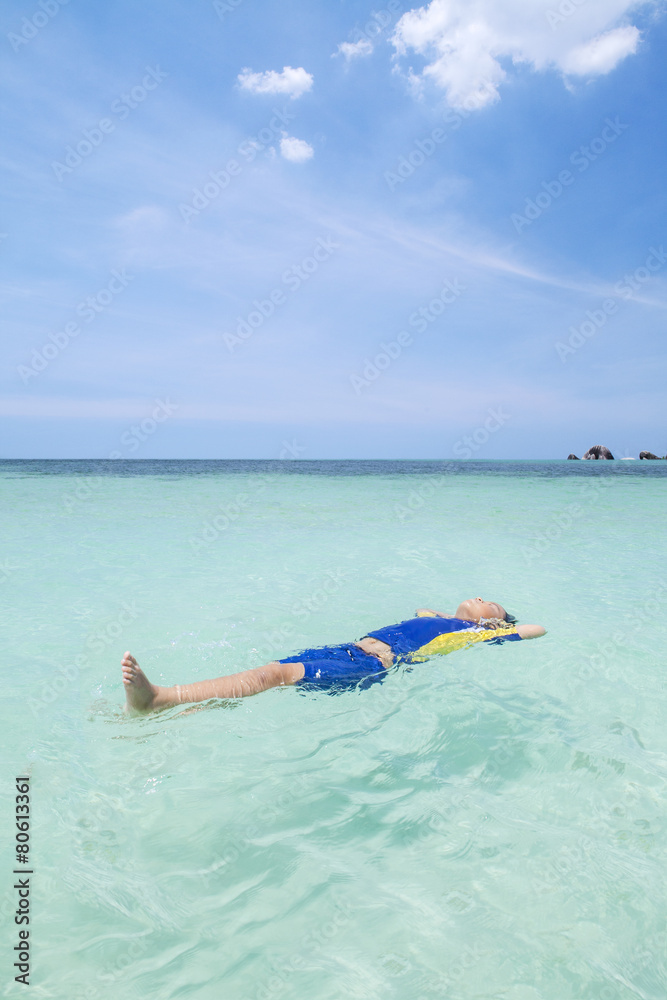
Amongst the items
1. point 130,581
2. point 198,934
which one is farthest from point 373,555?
point 198,934

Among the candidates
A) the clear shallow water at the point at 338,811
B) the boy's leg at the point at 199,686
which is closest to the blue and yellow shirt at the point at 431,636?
the clear shallow water at the point at 338,811

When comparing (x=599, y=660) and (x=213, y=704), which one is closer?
(x=213, y=704)

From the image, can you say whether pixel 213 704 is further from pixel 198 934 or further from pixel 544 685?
pixel 544 685

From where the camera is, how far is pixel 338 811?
2.81 metres

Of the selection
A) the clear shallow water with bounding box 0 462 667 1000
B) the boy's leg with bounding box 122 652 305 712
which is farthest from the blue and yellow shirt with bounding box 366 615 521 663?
the boy's leg with bounding box 122 652 305 712

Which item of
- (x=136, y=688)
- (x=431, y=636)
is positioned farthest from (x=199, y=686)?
(x=431, y=636)

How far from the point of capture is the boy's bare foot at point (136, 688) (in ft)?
Result: 11.1

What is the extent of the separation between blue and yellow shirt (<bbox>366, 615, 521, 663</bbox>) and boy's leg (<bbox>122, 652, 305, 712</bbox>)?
962 millimetres

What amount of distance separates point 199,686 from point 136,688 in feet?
1.46

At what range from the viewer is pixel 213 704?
3.78 metres

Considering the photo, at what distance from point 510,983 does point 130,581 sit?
654cm

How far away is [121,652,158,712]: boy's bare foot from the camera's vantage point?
340 centimetres

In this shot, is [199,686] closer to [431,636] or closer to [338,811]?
[338,811]

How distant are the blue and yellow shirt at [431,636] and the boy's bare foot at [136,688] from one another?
1930 millimetres
